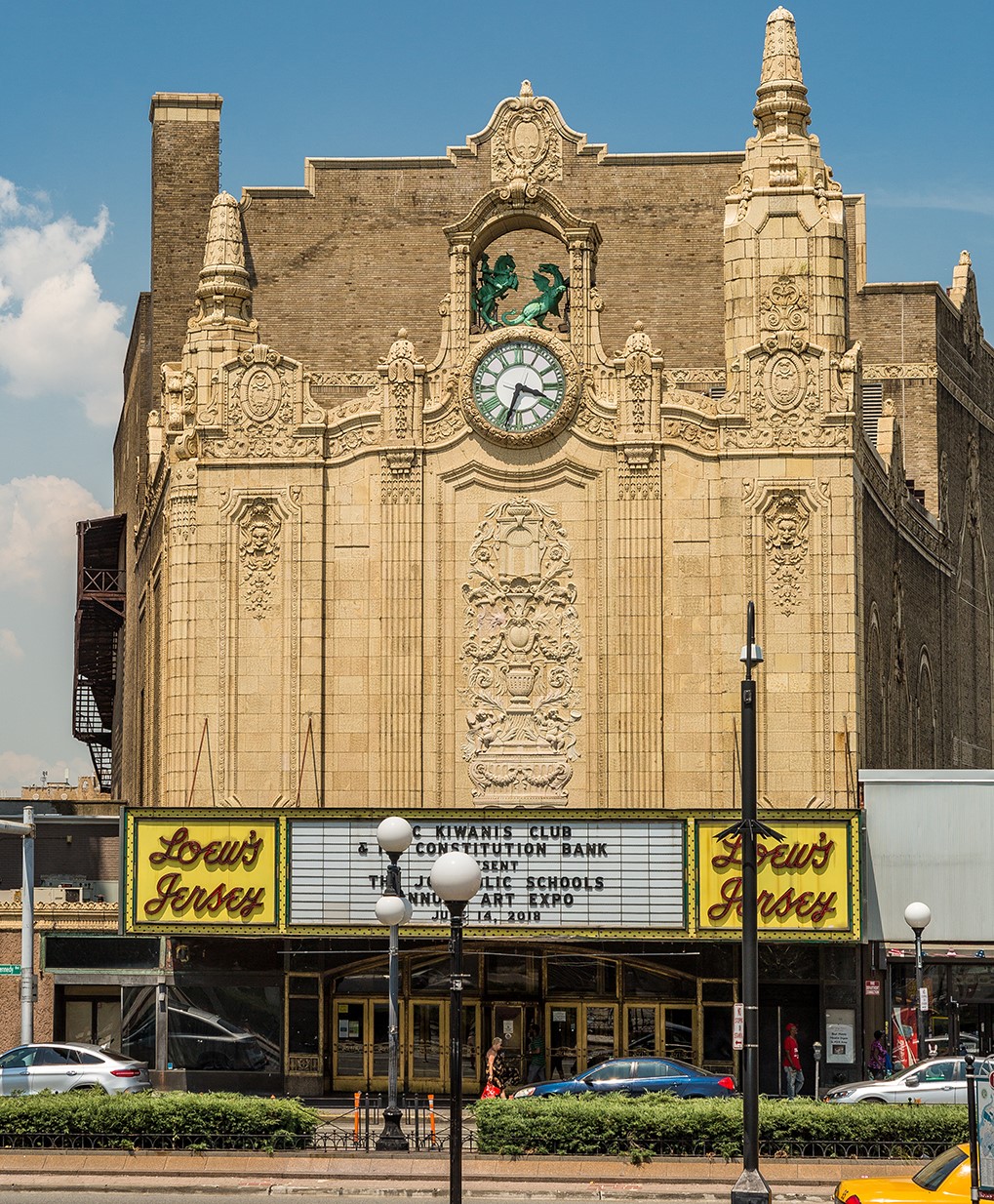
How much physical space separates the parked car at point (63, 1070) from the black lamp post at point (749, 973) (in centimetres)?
1559

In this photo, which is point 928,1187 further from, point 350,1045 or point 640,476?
point 640,476

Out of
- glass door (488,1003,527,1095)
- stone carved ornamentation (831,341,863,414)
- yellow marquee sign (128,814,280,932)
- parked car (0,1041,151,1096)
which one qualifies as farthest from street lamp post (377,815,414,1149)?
stone carved ornamentation (831,341,863,414)

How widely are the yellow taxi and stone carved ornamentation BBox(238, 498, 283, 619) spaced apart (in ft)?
83.8

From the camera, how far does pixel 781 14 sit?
169ft

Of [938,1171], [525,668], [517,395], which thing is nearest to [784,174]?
[517,395]

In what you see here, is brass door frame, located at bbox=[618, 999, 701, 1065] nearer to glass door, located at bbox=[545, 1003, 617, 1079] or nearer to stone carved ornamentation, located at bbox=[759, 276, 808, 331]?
glass door, located at bbox=[545, 1003, 617, 1079]

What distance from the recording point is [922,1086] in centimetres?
3909

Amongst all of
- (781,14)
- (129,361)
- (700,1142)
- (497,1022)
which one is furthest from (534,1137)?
(129,361)

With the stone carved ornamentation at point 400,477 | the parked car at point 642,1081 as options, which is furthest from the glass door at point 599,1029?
the stone carved ornamentation at point 400,477

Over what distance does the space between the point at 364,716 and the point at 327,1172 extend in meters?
16.6

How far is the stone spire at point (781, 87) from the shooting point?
5109 centimetres

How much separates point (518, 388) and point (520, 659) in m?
Answer: 5.93

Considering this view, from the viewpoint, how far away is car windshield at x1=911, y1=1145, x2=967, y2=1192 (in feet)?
83.4

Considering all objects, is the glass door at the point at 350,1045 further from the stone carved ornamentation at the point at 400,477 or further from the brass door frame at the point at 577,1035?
the stone carved ornamentation at the point at 400,477
